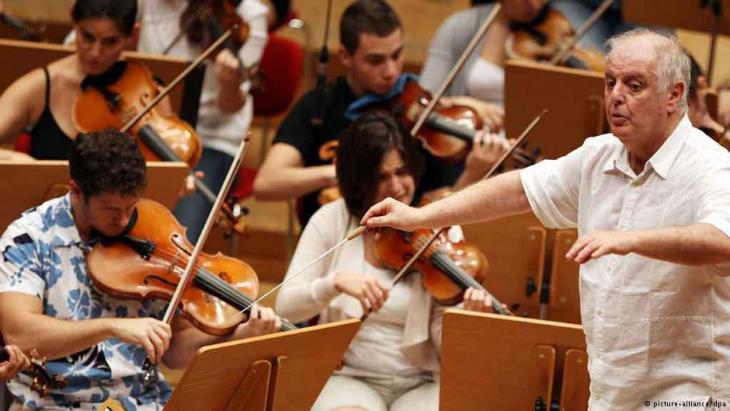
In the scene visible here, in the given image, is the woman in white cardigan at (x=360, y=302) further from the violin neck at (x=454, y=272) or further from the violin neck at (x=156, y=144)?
the violin neck at (x=156, y=144)

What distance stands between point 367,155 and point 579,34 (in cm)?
119

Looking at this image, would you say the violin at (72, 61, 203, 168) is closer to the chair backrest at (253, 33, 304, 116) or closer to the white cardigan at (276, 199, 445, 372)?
the white cardigan at (276, 199, 445, 372)

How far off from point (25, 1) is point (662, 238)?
4092mm

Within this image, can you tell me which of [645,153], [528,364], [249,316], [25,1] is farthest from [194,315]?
[25,1]

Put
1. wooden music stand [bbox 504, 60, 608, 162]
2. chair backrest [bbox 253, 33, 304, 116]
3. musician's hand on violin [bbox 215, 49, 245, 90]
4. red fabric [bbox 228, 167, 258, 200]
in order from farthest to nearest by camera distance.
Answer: chair backrest [bbox 253, 33, 304, 116] < red fabric [bbox 228, 167, 258, 200] < musician's hand on violin [bbox 215, 49, 245, 90] < wooden music stand [bbox 504, 60, 608, 162]

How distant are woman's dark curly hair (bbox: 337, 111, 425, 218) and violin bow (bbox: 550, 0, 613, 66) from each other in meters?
0.91

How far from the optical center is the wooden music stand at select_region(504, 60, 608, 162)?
3334 millimetres

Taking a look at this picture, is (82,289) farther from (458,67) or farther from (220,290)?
(458,67)

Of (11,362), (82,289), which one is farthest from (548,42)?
(11,362)

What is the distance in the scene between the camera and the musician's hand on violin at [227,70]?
371 cm

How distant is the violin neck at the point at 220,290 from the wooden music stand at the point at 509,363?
1.42 ft

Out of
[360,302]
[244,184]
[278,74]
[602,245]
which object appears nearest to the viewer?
[602,245]

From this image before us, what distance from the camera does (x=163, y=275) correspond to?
→ 2619 millimetres

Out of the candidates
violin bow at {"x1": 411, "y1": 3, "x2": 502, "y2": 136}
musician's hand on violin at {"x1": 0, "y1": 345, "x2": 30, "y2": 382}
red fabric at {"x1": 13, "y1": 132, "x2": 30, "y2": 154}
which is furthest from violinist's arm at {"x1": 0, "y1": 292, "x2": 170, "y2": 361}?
red fabric at {"x1": 13, "y1": 132, "x2": 30, "y2": 154}
